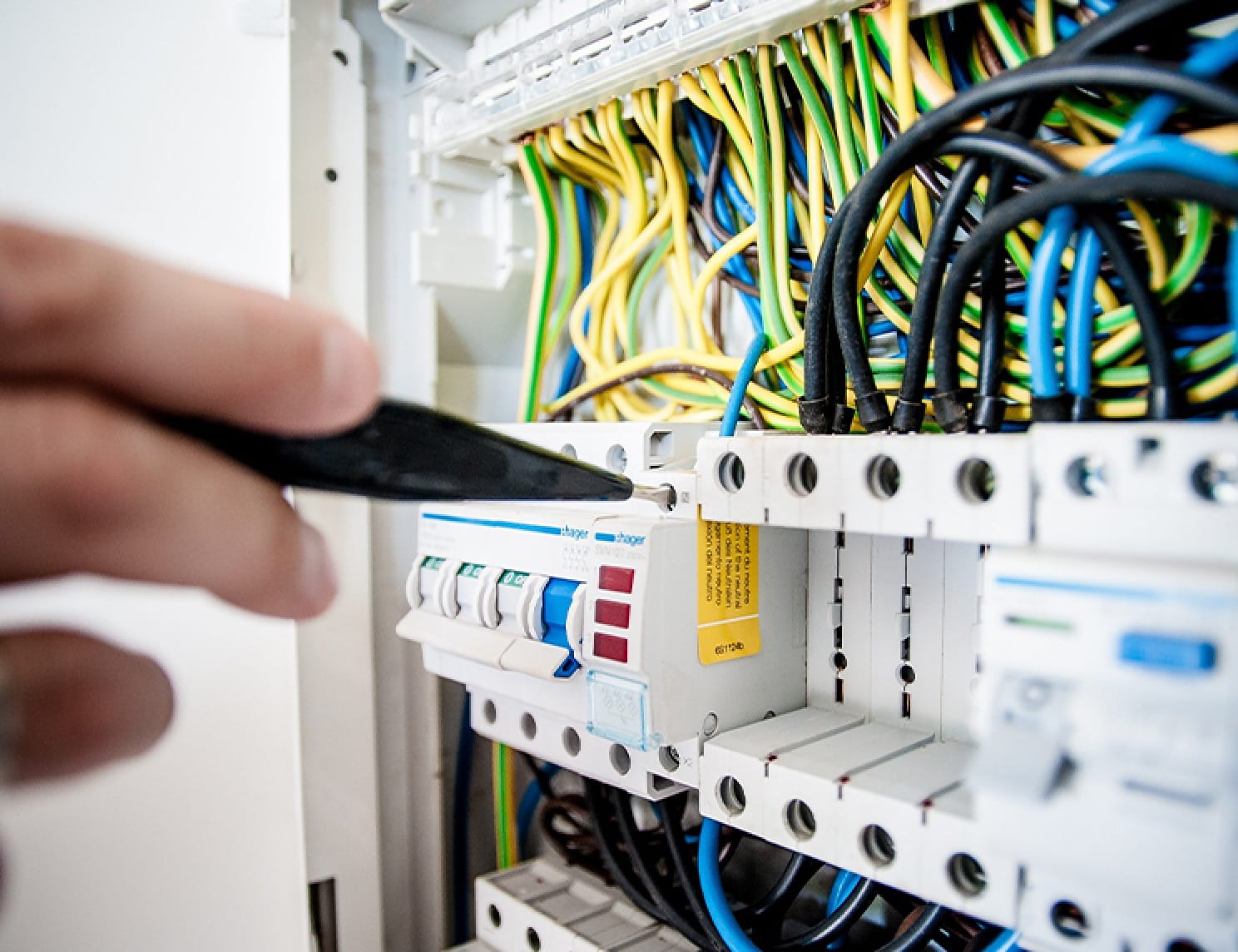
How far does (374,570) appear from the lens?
1.24m

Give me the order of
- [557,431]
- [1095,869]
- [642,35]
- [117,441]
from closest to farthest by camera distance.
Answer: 1. [117,441]
2. [1095,869]
3. [642,35]
4. [557,431]

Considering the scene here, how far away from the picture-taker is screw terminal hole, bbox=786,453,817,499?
69 cm

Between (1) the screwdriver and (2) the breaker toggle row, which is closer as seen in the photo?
(1) the screwdriver

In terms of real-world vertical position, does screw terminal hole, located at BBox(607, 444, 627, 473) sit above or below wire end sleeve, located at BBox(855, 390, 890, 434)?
below

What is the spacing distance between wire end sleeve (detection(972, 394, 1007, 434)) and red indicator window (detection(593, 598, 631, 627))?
328 millimetres

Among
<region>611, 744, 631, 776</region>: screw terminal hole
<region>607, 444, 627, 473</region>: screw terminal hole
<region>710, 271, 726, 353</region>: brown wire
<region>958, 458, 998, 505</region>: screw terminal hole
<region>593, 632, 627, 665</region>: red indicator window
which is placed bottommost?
<region>611, 744, 631, 776</region>: screw terminal hole

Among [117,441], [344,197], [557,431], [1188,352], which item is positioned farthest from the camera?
[344,197]

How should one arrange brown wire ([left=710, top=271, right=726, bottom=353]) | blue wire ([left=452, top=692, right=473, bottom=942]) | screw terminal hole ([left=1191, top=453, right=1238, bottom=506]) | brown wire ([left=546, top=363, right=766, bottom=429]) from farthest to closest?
blue wire ([left=452, top=692, right=473, bottom=942])
brown wire ([left=710, top=271, right=726, bottom=353])
brown wire ([left=546, top=363, right=766, bottom=429])
screw terminal hole ([left=1191, top=453, right=1238, bottom=506])

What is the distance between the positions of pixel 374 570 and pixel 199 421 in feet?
3.11

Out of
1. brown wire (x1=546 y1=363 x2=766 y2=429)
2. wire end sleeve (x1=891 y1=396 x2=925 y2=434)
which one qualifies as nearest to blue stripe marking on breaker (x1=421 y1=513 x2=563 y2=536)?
brown wire (x1=546 y1=363 x2=766 y2=429)

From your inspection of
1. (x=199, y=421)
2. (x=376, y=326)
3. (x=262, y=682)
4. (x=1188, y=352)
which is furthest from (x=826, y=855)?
(x=376, y=326)

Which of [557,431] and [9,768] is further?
[557,431]

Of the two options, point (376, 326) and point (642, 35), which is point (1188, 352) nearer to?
point (642, 35)

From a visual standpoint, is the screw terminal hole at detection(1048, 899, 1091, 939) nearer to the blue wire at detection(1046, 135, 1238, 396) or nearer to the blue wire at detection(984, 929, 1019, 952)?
the blue wire at detection(984, 929, 1019, 952)
